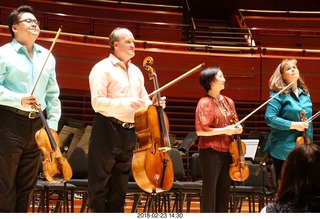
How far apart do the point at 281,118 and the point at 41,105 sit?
169 centimetres

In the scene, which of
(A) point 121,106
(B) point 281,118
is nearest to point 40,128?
(A) point 121,106

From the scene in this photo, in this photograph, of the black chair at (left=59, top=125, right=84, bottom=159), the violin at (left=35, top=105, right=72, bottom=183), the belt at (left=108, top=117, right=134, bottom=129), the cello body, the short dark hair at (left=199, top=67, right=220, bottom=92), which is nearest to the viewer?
the violin at (left=35, top=105, right=72, bottom=183)

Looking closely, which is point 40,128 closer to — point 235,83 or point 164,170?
point 164,170

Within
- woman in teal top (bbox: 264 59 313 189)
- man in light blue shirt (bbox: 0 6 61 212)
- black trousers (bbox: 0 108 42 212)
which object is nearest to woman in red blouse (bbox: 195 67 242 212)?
woman in teal top (bbox: 264 59 313 189)

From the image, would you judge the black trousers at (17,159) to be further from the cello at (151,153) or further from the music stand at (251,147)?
the music stand at (251,147)

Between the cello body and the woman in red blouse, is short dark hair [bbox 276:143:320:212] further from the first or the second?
the woman in red blouse

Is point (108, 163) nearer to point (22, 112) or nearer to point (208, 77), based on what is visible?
point (22, 112)

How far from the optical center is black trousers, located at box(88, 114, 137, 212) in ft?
11.6

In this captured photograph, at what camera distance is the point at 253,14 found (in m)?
12.8

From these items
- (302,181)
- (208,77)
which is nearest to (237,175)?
(208,77)

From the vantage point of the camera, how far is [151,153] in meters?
3.47

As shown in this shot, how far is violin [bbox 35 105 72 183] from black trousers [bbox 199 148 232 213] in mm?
1090

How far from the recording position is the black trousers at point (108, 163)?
3.52 metres

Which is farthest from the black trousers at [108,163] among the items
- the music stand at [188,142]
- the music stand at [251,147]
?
the music stand at [251,147]
